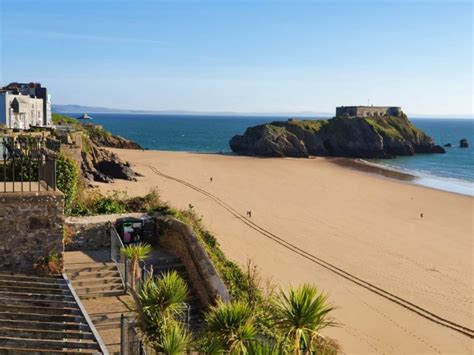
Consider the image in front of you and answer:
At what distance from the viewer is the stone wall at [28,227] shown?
10.3 meters

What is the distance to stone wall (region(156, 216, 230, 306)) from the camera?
1270 cm

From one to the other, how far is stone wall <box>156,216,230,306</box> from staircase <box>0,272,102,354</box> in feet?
13.5

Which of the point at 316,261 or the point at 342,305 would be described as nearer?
the point at 342,305

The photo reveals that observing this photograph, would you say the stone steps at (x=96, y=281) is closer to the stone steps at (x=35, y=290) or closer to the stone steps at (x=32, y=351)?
the stone steps at (x=35, y=290)

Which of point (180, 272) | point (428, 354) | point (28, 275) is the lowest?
point (428, 354)

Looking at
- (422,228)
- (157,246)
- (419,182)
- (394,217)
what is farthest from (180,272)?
(419,182)

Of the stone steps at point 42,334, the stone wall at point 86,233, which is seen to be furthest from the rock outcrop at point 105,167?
the stone steps at point 42,334

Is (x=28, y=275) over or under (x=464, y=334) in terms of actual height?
over

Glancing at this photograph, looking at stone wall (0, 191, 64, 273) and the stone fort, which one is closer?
stone wall (0, 191, 64, 273)

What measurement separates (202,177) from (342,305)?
30436 mm

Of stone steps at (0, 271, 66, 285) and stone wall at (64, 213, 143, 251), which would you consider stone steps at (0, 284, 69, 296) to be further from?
stone wall at (64, 213, 143, 251)

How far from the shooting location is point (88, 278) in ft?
43.7

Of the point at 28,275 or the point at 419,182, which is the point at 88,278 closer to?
the point at 28,275

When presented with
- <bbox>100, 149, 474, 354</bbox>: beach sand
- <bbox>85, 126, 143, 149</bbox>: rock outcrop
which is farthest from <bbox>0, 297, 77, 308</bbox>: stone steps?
<bbox>85, 126, 143, 149</bbox>: rock outcrop
